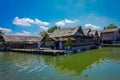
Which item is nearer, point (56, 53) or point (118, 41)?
point (56, 53)

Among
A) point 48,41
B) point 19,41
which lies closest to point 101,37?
point 48,41

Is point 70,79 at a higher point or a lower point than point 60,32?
Result: lower

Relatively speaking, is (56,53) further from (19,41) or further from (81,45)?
(19,41)

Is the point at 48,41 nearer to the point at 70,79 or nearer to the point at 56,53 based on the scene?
the point at 56,53

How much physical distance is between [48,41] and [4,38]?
16248 mm

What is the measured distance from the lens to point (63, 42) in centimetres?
3862

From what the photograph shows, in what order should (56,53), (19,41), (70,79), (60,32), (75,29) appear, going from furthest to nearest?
(19,41), (60,32), (75,29), (56,53), (70,79)

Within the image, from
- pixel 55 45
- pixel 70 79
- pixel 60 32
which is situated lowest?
pixel 70 79

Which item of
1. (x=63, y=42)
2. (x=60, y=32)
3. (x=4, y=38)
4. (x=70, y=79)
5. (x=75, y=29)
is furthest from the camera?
(x=4, y=38)

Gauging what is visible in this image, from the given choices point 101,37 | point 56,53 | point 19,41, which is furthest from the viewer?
point 101,37

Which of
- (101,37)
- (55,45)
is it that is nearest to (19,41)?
(55,45)

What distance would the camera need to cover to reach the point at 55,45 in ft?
129

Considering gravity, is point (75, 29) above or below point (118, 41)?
above

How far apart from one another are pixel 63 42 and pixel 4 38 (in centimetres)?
2179
